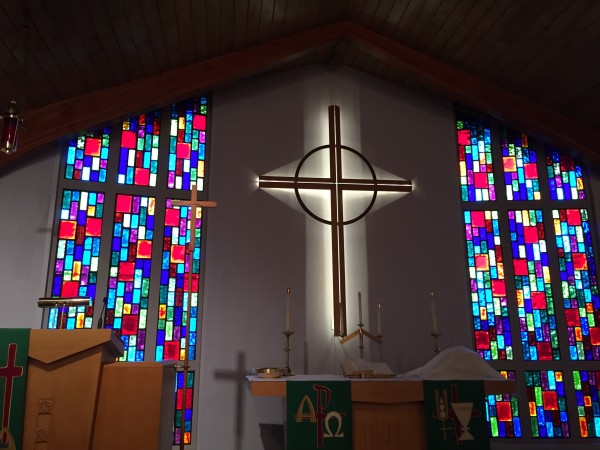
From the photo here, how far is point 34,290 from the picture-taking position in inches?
170

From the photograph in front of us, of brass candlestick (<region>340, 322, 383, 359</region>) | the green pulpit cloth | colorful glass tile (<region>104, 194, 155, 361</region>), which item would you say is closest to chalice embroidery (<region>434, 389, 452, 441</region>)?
the green pulpit cloth

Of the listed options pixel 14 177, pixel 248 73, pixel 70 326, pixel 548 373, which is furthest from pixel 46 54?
pixel 548 373

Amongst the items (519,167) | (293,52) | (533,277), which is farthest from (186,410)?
Result: (519,167)

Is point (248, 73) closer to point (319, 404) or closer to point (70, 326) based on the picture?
point (70, 326)

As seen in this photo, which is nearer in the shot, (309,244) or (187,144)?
(309,244)

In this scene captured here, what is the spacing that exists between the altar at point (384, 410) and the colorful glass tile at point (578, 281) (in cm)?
237

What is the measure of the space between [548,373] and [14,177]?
4746 mm

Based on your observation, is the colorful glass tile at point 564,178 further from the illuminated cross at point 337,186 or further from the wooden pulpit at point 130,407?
the wooden pulpit at point 130,407

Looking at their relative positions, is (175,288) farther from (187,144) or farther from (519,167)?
(519,167)

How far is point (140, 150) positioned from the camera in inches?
195

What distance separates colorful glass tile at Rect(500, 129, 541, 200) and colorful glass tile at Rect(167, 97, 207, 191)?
9.45 feet

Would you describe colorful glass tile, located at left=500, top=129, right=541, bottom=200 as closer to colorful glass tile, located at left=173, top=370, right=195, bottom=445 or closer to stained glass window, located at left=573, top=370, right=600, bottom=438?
stained glass window, located at left=573, top=370, right=600, bottom=438

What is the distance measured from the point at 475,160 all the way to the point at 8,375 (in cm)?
445

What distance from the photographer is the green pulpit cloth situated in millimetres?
3146
